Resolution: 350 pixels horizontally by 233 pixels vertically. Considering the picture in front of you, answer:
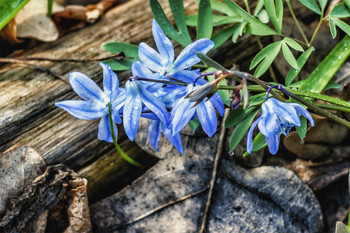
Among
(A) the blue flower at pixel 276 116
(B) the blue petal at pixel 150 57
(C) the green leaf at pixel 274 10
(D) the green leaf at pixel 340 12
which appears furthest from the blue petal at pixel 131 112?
(D) the green leaf at pixel 340 12

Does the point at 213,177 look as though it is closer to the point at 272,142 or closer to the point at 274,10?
the point at 272,142

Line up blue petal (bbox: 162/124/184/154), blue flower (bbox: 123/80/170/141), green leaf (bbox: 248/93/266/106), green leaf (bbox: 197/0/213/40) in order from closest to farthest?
blue flower (bbox: 123/80/170/141) < blue petal (bbox: 162/124/184/154) < green leaf (bbox: 248/93/266/106) < green leaf (bbox: 197/0/213/40)

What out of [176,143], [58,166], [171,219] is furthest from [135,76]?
[171,219]

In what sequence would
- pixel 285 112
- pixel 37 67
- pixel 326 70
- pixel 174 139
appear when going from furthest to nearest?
1. pixel 37 67
2. pixel 326 70
3. pixel 174 139
4. pixel 285 112

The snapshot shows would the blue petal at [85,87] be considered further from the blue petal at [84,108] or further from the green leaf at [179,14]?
the green leaf at [179,14]

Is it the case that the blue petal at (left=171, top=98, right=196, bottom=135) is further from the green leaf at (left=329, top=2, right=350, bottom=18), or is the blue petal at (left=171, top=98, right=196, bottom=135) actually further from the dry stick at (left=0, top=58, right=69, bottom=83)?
the dry stick at (left=0, top=58, right=69, bottom=83)

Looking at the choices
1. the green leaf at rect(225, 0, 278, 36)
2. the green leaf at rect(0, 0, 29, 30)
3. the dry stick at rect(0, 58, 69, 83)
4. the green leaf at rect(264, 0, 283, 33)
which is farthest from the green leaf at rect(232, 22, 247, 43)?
the green leaf at rect(0, 0, 29, 30)

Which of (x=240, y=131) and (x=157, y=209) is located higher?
(x=240, y=131)

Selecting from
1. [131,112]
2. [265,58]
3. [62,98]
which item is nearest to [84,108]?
[131,112]
